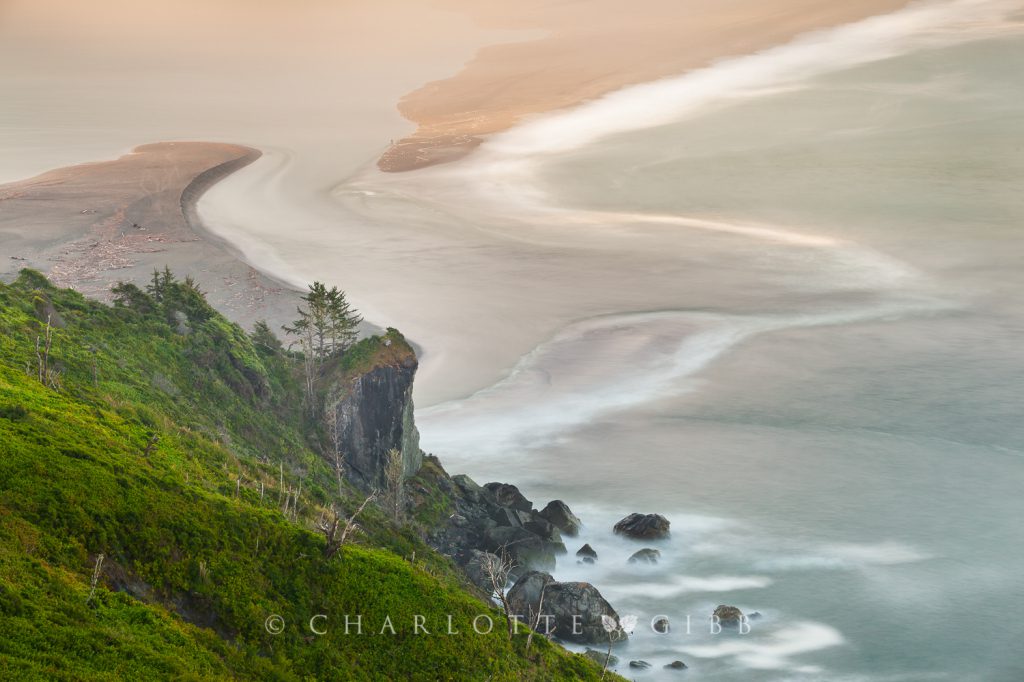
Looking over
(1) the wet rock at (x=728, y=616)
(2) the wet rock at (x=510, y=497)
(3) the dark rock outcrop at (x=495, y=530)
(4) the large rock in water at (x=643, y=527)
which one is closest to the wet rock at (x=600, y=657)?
(1) the wet rock at (x=728, y=616)

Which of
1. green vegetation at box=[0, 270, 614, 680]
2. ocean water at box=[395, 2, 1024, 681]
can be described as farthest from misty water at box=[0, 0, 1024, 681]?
green vegetation at box=[0, 270, 614, 680]

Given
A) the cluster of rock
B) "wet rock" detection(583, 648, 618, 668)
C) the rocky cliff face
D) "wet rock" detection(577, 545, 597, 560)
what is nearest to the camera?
"wet rock" detection(583, 648, 618, 668)

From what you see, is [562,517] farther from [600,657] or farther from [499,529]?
[600,657]

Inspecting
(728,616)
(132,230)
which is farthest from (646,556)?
(132,230)

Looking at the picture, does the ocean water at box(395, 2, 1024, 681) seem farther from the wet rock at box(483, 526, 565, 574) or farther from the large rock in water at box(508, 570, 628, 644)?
the large rock in water at box(508, 570, 628, 644)

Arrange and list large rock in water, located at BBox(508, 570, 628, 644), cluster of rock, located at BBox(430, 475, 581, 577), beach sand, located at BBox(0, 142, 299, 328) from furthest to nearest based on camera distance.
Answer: beach sand, located at BBox(0, 142, 299, 328), cluster of rock, located at BBox(430, 475, 581, 577), large rock in water, located at BBox(508, 570, 628, 644)

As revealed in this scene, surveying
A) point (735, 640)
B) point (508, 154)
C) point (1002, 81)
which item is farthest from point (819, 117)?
point (735, 640)

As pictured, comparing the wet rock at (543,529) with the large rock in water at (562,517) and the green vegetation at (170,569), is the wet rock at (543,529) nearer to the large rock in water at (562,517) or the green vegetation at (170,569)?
the large rock in water at (562,517)
